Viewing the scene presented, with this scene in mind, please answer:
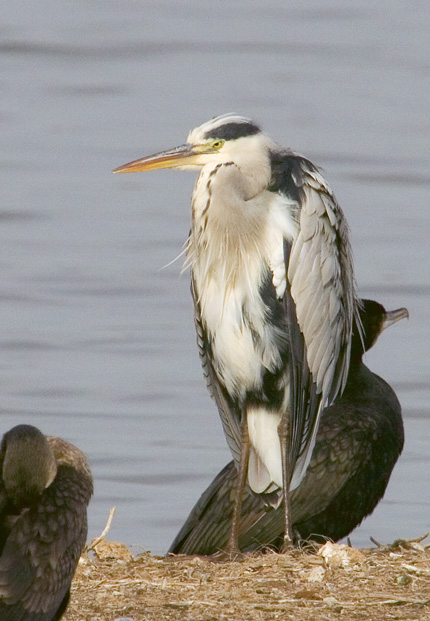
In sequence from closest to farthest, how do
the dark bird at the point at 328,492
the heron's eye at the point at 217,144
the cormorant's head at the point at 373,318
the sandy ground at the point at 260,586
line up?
the sandy ground at the point at 260,586 < the heron's eye at the point at 217,144 < the dark bird at the point at 328,492 < the cormorant's head at the point at 373,318

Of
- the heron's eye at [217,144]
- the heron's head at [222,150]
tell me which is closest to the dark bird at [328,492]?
the heron's head at [222,150]

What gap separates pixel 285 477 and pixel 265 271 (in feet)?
3.30

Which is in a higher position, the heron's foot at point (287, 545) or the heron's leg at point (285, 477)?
the heron's leg at point (285, 477)

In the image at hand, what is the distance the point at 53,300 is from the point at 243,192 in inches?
323

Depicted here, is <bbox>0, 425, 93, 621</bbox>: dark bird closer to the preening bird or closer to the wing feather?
the preening bird

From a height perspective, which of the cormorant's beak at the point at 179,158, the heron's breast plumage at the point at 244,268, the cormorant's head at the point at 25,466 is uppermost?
the cormorant's beak at the point at 179,158

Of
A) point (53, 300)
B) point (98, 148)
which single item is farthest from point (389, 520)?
point (98, 148)

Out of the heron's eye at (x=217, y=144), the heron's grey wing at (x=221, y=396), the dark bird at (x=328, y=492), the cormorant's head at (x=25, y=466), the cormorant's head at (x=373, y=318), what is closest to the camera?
the cormorant's head at (x=25, y=466)

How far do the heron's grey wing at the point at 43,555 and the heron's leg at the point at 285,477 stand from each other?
5.36 feet

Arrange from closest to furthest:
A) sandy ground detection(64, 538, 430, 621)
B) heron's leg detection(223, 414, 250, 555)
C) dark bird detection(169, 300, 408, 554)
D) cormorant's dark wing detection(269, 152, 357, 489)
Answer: sandy ground detection(64, 538, 430, 621), cormorant's dark wing detection(269, 152, 357, 489), heron's leg detection(223, 414, 250, 555), dark bird detection(169, 300, 408, 554)

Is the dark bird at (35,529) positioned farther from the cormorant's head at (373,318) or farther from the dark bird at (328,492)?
the cormorant's head at (373,318)

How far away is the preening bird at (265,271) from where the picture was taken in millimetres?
8102

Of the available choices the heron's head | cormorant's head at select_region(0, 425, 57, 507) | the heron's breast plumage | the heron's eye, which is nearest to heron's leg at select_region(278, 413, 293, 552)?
the heron's breast plumage

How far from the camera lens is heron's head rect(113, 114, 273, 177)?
26.6 ft
